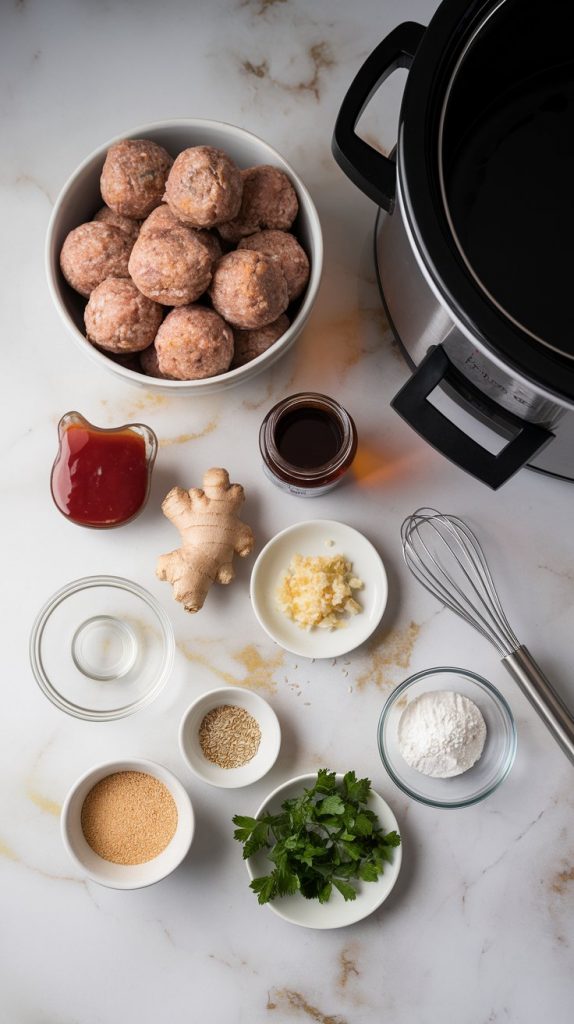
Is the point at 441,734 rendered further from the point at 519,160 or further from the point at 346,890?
the point at 519,160

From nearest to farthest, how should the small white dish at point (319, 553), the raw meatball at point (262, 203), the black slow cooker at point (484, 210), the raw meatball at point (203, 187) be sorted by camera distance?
the black slow cooker at point (484, 210)
the raw meatball at point (203, 187)
the raw meatball at point (262, 203)
the small white dish at point (319, 553)

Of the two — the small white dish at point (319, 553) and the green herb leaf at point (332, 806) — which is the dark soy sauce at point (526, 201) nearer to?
the small white dish at point (319, 553)

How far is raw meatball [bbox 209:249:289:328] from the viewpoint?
101 cm

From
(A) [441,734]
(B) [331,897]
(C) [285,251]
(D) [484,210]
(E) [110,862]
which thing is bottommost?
(E) [110,862]

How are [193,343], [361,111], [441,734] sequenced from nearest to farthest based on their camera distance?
[361,111] → [193,343] → [441,734]

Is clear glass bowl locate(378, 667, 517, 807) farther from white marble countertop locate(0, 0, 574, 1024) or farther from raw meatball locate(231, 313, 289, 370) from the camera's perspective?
raw meatball locate(231, 313, 289, 370)

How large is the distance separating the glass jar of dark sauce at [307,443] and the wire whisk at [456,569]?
15cm

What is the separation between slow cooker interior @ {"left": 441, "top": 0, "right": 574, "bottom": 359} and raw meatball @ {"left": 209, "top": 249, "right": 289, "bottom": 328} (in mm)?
226

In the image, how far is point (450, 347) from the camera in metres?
0.95

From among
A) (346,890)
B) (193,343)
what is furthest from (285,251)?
(346,890)

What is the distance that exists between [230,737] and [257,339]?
54 cm

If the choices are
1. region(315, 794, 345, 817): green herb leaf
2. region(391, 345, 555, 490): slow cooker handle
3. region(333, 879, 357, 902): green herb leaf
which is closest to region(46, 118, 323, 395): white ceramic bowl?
region(391, 345, 555, 490): slow cooker handle

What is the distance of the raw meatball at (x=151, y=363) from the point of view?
110 centimetres

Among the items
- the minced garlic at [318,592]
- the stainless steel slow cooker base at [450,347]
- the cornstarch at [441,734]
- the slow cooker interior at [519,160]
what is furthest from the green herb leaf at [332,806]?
the slow cooker interior at [519,160]
